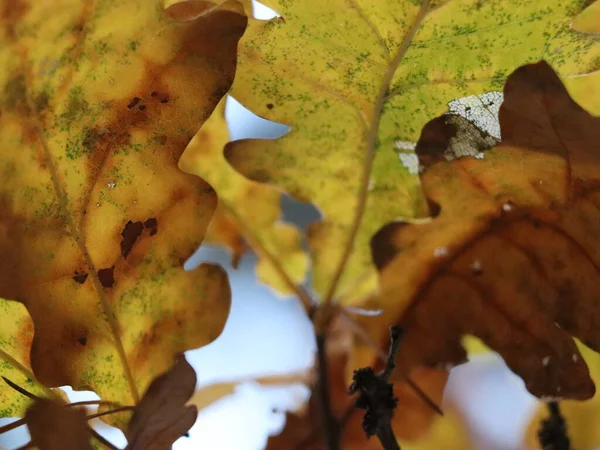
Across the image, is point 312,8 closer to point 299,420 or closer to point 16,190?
point 16,190

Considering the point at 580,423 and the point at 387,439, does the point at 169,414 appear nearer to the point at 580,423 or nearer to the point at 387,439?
the point at 387,439

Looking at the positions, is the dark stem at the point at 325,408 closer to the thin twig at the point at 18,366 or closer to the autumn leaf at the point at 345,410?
the autumn leaf at the point at 345,410

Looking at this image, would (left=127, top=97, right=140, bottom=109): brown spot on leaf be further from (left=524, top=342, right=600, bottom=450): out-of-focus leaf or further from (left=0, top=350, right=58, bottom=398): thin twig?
(left=524, top=342, right=600, bottom=450): out-of-focus leaf

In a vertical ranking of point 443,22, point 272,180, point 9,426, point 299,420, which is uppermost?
point 443,22

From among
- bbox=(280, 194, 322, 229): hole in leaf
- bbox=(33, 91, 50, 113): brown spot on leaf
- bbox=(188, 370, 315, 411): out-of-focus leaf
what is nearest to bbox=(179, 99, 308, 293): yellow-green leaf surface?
bbox=(280, 194, 322, 229): hole in leaf

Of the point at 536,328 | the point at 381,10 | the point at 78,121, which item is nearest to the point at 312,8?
the point at 381,10

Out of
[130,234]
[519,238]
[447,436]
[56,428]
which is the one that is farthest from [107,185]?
[447,436]

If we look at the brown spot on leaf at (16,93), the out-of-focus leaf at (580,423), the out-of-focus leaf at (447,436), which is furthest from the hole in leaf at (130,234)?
the out-of-focus leaf at (580,423)
